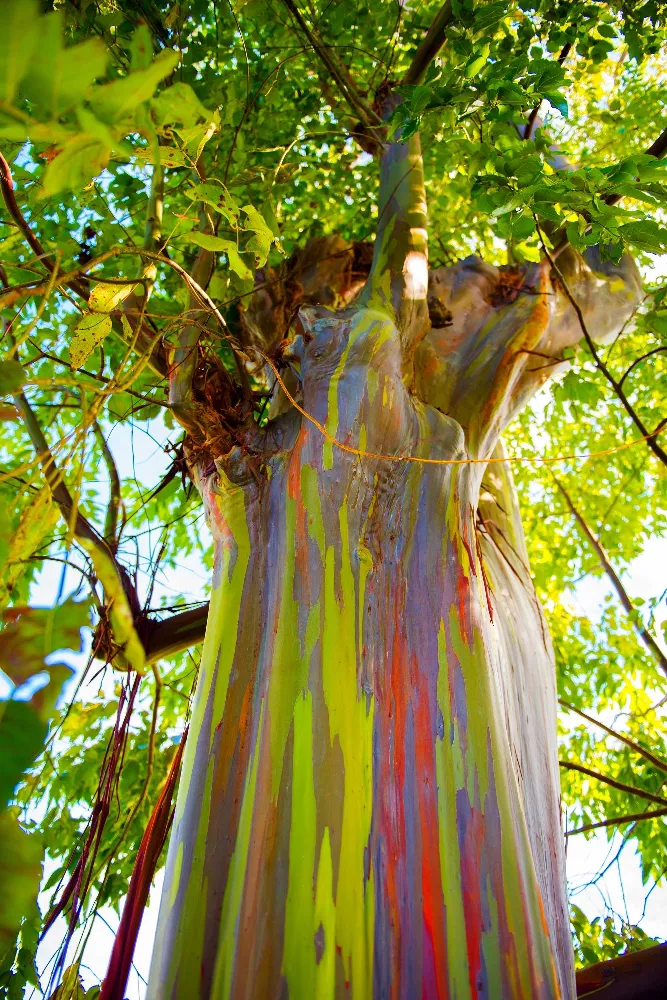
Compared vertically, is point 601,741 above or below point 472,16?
below

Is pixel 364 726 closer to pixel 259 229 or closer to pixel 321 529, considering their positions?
pixel 321 529

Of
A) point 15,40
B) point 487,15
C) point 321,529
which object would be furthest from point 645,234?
point 15,40

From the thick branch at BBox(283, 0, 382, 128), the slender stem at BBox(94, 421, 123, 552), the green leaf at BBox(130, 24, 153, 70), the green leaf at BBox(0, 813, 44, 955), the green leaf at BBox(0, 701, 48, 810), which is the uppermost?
the thick branch at BBox(283, 0, 382, 128)

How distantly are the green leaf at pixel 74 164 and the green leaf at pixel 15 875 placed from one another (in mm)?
498

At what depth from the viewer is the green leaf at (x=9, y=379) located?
54cm

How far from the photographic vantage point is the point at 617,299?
2.36 m

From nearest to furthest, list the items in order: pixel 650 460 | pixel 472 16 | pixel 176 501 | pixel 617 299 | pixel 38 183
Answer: pixel 38 183
pixel 472 16
pixel 617 299
pixel 176 501
pixel 650 460

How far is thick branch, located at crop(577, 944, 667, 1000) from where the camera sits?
0.92 meters

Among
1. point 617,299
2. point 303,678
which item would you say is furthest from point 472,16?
point 303,678

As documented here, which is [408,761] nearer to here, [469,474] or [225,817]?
[225,817]

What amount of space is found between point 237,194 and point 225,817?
2.28 metres

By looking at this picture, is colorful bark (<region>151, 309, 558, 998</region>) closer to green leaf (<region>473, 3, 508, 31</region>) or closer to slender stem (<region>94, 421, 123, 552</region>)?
slender stem (<region>94, 421, 123, 552</region>)

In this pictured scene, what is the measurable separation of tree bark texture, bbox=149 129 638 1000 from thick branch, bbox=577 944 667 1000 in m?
0.07

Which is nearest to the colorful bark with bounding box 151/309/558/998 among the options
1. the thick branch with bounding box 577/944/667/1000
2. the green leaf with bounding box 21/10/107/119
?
the thick branch with bounding box 577/944/667/1000
